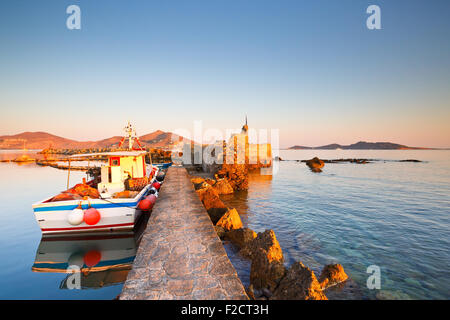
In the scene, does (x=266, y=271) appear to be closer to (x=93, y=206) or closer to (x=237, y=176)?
(x=93, y=206)

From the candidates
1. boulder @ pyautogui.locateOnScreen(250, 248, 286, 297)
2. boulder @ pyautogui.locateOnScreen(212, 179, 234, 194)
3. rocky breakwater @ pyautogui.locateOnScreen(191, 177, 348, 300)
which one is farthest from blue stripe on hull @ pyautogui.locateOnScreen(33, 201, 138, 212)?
boulder @ pyautogui.locateOnScreen(212, 179, 234, 194)

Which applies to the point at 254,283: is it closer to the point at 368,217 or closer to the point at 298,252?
the point at 298,252

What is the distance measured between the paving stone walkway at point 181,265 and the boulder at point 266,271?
1295mm

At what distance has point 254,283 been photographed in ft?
20.0

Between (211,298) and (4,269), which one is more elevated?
(211,298)

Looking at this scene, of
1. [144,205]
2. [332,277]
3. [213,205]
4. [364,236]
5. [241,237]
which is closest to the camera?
[332,277]

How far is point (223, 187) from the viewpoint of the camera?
787 inches

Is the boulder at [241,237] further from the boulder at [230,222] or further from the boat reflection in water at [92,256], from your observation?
the boat reflection in water at [92,256]

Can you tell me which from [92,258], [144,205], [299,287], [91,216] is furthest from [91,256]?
[299,287]

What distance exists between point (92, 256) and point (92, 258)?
0.56ft
